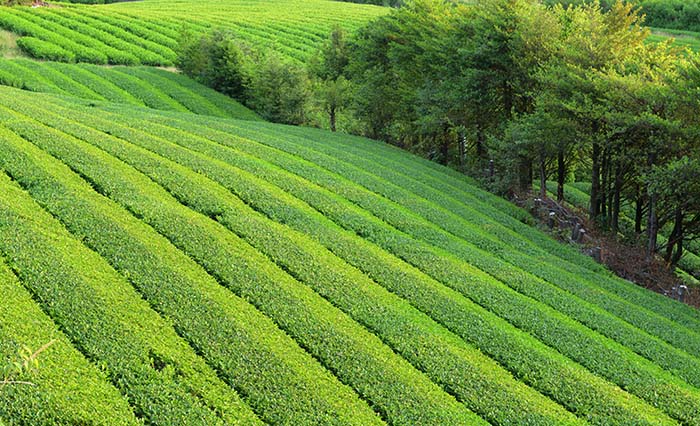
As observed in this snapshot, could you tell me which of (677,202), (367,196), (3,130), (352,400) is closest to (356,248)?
(367,196)

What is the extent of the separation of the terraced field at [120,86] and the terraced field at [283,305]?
28.3 meters

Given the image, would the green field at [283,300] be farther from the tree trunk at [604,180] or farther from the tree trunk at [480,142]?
the tree trunk at [480,142]

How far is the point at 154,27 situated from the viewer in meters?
95.1

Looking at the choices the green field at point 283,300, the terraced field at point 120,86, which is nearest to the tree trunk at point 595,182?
the green field at point 283,300

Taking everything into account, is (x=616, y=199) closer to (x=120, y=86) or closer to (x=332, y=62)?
(x=332, y=62)

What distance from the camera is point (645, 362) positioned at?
21.8 meters

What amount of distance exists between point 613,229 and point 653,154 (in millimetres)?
7617

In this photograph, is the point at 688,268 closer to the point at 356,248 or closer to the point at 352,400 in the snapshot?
the point at 356,248

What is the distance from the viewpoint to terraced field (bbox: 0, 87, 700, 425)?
16.0 m

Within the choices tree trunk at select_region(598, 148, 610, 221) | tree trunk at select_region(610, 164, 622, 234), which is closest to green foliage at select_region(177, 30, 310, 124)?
tree trunk at select_region(598, 148, 610, 221)

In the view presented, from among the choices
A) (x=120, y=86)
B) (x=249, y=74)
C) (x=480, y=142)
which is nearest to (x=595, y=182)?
(x=480, y=142)

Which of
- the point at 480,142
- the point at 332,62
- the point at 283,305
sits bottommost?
the point at 480,142

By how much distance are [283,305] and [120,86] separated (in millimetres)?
52109

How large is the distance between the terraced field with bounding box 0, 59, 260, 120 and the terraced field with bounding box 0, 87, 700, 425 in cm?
2825
